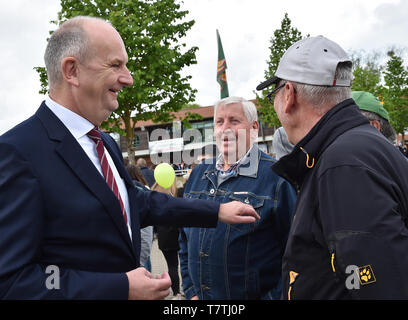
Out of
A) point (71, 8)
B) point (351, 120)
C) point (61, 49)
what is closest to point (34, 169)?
point (61, 49)

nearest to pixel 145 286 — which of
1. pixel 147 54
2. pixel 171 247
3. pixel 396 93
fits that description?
pixel 171 247

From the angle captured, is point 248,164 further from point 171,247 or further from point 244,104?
point 171,247

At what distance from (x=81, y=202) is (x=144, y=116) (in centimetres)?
1724

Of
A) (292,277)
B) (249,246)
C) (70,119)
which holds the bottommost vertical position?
(249,246)

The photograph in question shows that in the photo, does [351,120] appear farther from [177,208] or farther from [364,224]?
[177,208]

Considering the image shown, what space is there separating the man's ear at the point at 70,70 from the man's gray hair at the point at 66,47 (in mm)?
25

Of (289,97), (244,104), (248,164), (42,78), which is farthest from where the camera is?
(42,78)

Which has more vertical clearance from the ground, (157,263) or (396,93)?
(396,93)

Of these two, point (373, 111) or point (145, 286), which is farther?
point (373, 111)

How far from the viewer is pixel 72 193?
1503 mm

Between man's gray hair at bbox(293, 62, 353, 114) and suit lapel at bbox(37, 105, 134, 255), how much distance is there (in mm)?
1115

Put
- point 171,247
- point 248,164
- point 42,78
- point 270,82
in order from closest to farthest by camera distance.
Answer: point 270,82 < point 248,164 < point 171,247 < point 42,78

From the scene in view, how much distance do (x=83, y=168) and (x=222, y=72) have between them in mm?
2634

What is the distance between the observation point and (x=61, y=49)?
1.82 meters
